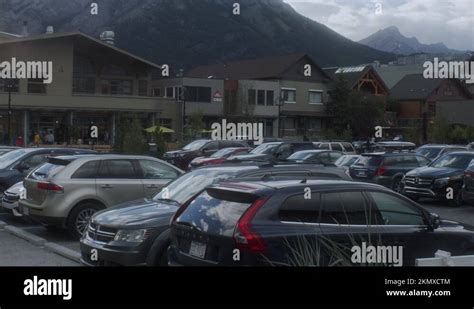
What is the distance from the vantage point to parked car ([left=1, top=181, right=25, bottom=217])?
13336 mm

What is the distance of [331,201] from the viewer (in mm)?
6957

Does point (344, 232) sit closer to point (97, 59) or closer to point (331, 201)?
point (331, 201)

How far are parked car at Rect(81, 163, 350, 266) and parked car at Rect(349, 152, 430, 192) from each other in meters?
11.9

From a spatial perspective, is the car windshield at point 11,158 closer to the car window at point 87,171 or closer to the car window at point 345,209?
the car window at point 87,171

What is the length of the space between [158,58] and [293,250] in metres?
84.2

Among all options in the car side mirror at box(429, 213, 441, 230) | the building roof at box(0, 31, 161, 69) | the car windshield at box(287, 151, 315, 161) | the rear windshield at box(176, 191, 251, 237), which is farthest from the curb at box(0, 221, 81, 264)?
the building roof at box(0, 31, 161, 69)

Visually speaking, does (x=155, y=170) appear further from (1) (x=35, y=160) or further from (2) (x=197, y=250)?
(2) (x=197, y=250)

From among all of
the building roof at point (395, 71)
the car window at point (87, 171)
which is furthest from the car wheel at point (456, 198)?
the building roof at point (395, 71)

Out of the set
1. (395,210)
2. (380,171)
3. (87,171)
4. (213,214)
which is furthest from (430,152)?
(213,214)

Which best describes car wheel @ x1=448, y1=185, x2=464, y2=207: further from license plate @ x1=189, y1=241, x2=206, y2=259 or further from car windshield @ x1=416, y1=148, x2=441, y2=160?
license plate @ x1=189, y1=241, x2=206, y2=259

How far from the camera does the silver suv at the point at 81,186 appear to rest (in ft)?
38.6

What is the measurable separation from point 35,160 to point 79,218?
4.34 metres

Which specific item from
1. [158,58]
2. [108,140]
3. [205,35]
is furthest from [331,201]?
[158,58]

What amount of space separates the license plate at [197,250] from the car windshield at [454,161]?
48.0 ft
